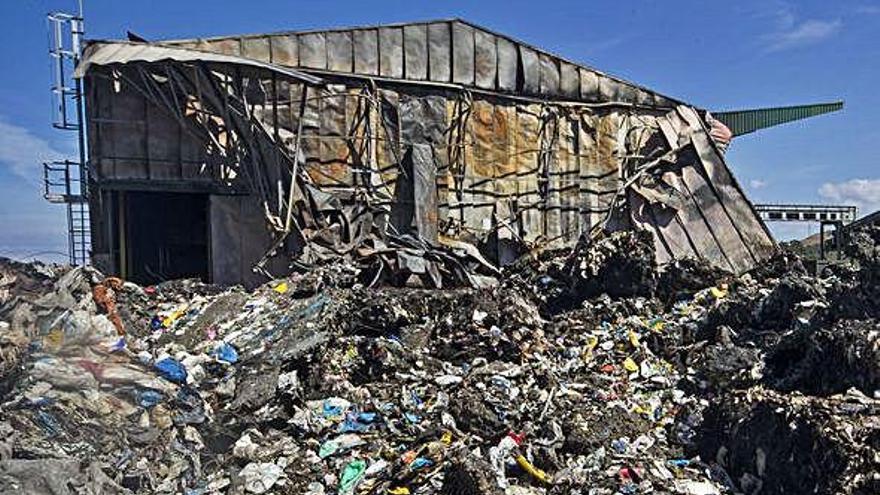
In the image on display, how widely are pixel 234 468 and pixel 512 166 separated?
8616 mm

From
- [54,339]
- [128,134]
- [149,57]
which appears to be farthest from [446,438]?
[128,134]

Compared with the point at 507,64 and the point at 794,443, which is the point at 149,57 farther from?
the point at 794,443


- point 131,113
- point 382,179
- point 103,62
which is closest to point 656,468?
point 382,179

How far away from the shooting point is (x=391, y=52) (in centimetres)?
1076

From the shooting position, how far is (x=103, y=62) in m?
8.26

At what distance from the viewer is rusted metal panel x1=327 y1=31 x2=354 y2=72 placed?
10.3 m

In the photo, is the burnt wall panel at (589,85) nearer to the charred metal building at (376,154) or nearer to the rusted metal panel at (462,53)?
the charred metal building at (376,154)

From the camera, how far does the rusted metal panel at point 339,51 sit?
33.7 ft

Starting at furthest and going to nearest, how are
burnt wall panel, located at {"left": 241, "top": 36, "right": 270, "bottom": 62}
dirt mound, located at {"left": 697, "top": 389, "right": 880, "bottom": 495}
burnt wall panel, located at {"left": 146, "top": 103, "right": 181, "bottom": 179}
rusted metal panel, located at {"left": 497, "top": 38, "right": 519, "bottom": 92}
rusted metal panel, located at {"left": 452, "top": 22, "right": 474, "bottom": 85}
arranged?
rusted metal panel, located at {"left": 497, "top": 38, "right": 519, "bottom": 92}, rusted metal panel, located at {"left": 452, "top": 22, "right": 474, "bottom": 85}, burnt wall panel, located at {"left": 241, "top": 36, "right": 270, "bottom": 62}, burnt wall panel, located at {"left": 146, "top": 103, "right": 181, "bottom": 179}, dirt mound, located at {"left": 697, "top": 389, "right": 880, "bottom": 495}

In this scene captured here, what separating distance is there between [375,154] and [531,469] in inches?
287

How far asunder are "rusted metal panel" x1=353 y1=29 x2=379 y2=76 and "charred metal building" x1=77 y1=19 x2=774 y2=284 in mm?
36

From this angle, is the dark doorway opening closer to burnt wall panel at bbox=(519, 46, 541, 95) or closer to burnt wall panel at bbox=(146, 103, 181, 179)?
burnt wall panel at bbox=(146, 103, 181, 179)

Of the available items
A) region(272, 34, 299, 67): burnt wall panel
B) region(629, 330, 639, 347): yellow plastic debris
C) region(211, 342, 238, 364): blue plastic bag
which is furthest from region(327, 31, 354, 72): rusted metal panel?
region(629, 330, 639, 347): yellow plastic debris

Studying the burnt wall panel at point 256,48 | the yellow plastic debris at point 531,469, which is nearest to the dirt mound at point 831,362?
the yellow plastic debris at point 531,469
